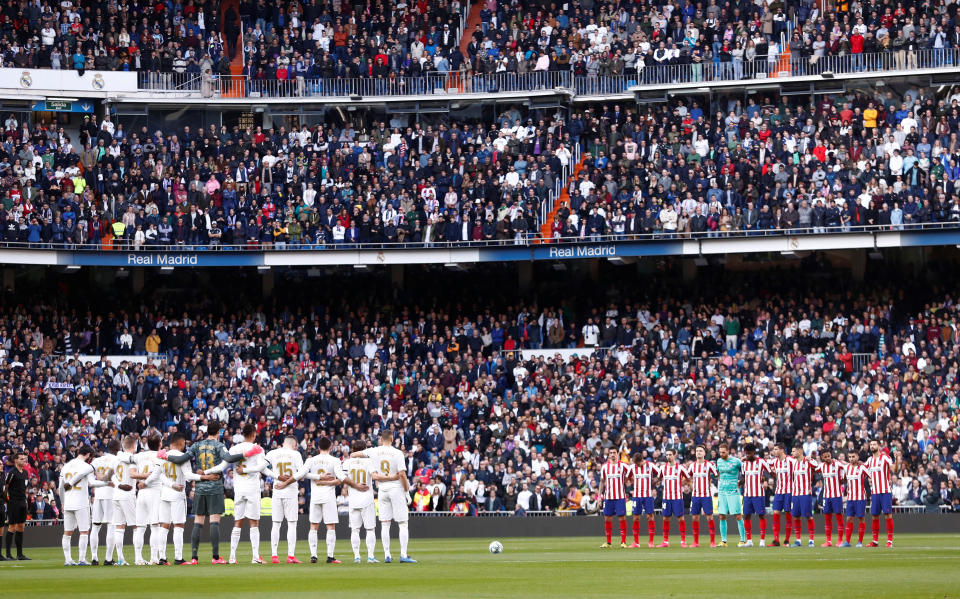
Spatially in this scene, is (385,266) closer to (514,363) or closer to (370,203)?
(370,203)

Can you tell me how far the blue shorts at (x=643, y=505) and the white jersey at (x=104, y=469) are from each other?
10638 mm

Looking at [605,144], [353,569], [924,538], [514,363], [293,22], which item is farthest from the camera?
[293,22]

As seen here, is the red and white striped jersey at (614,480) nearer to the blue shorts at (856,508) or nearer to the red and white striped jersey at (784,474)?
the red and white striped jersey at (784,474)

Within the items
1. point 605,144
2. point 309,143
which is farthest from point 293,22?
point 605,144

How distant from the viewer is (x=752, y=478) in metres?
30.9

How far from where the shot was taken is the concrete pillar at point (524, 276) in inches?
2023

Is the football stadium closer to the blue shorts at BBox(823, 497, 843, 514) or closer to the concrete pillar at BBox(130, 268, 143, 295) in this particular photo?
the concrete pillar at BBox(130, 268, 143, 295)

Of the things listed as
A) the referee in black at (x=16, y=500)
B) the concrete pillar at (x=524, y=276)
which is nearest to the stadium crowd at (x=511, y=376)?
the concrete pillar at (x=524, y=276)

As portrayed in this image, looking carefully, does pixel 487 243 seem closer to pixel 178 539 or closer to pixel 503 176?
pixel 503 176

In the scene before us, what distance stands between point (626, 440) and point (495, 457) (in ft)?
12.5

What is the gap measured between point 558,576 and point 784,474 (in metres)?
10.9

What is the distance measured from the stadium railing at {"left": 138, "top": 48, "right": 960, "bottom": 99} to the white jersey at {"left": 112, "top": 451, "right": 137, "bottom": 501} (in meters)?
28.3

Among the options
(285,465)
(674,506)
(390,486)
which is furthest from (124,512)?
(674,506)

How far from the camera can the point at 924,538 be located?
3444 cm
